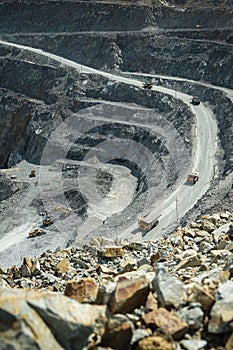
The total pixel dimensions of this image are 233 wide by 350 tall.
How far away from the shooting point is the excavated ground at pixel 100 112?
40719mm

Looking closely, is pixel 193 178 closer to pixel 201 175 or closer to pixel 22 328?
pixel 201 175

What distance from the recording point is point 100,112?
5744 centimetres

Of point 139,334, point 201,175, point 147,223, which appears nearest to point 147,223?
point 147,223

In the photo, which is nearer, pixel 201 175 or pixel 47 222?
pixel 201 175

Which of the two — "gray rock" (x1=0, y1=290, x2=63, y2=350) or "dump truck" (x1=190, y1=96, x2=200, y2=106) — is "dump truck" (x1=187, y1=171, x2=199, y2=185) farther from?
"gray rock" (x1=0, y1=290, x2=63, y2=350)

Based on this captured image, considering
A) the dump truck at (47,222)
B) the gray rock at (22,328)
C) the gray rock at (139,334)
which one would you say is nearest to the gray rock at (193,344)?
the gray rock at (139,334)

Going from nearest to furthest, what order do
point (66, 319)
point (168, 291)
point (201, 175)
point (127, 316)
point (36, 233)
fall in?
point (66, 319) < point (127, 316) < point (168, 291) < point (201, 175) < point (36, 233)

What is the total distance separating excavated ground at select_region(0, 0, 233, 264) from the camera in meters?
40.7

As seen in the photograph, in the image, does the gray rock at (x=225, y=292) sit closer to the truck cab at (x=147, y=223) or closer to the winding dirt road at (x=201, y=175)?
the winding dirt road at (x=201, y=175)

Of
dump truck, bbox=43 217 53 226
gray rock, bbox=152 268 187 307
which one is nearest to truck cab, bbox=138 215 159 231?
dump truck, bbox=43 217 53 226

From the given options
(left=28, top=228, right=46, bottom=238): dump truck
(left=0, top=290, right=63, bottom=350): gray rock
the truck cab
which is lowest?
(left=28, top=228, right=46, bottom=238): dump truck

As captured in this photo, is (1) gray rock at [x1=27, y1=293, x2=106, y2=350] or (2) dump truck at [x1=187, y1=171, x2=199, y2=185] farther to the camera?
(2) dump truck at [x1=187, y1=171, x2=199, y2=185]

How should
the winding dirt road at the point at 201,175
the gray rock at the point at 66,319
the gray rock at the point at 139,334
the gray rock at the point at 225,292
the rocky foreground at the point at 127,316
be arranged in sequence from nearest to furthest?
the rocky foreground at the point at 127,316 < the gray rock at the point at 66,319 < the gray rock at the point at 139,334 < the gray rock at the point at 225,292 < the winding dirt road at the point at 201,175

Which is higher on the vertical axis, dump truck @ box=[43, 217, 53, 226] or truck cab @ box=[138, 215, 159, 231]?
truck cab @ box=[138, 215, 159, 231]
